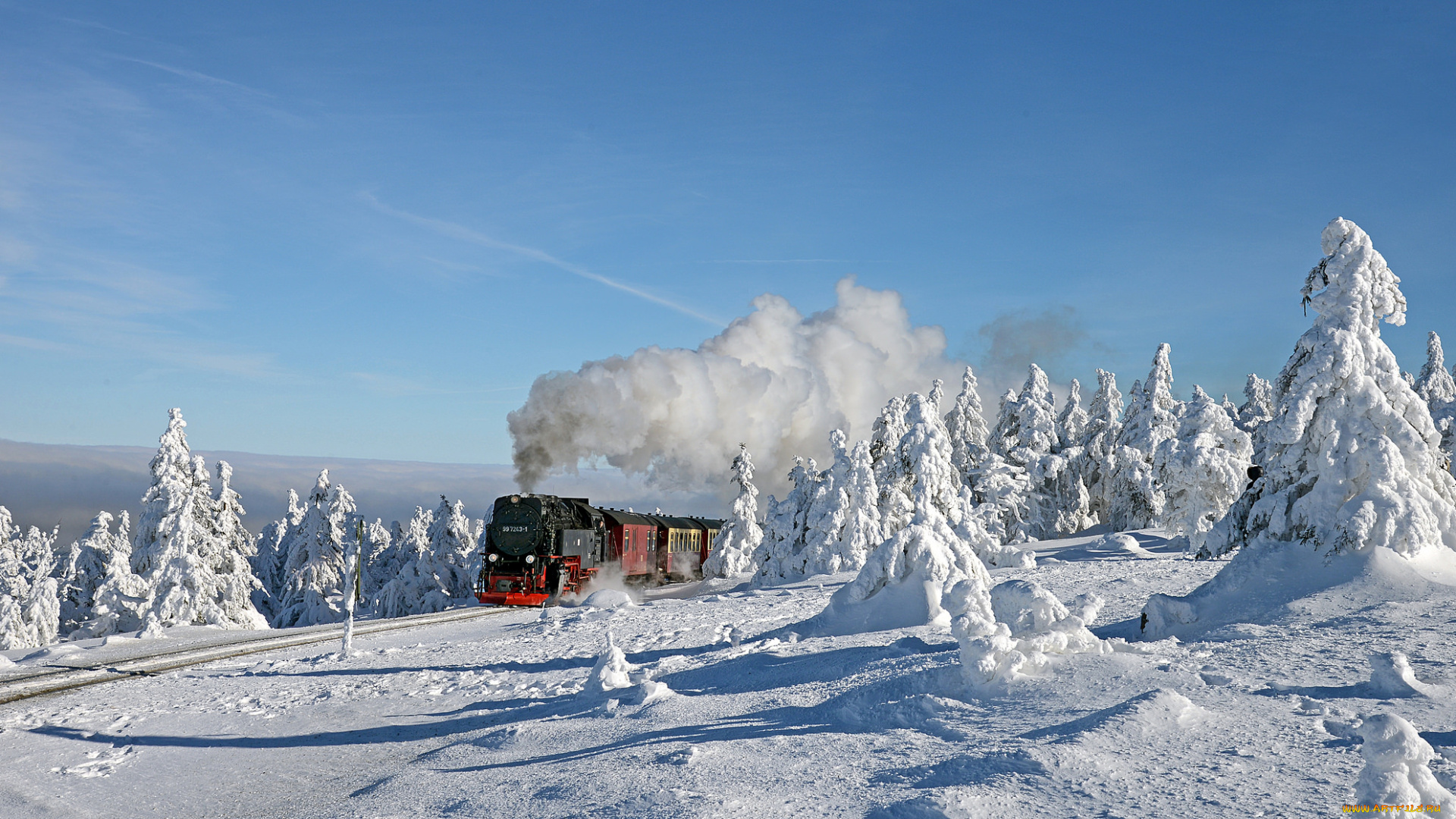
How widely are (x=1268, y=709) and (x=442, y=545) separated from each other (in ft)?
140

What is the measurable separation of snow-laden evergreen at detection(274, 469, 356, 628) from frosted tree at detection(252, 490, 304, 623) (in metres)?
16.8

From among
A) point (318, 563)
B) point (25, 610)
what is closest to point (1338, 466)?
point (318, 563)

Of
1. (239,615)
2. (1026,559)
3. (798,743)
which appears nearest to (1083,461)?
(1026,559)

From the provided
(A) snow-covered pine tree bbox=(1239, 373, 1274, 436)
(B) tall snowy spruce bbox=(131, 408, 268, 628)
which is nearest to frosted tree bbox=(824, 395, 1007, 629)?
(B) tall snowy spruce bbox=(131, 408, 268, 628)

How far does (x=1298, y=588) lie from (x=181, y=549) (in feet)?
117

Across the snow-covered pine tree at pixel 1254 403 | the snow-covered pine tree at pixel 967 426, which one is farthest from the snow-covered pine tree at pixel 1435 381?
the snow-covered pine tree at pixel 967 426

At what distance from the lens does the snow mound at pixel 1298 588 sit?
12.1 meters

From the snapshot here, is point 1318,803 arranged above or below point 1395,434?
below

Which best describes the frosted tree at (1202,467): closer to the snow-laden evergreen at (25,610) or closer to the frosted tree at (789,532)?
the frosted tree at (789,532)

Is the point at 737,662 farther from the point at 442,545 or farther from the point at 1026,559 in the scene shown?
the point at 442,545

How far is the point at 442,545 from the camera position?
148 ft

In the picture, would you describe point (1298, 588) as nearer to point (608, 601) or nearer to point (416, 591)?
point (608, 601)

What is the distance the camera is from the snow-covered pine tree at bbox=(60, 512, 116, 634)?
39.2m

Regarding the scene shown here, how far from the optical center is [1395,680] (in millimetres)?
8219
